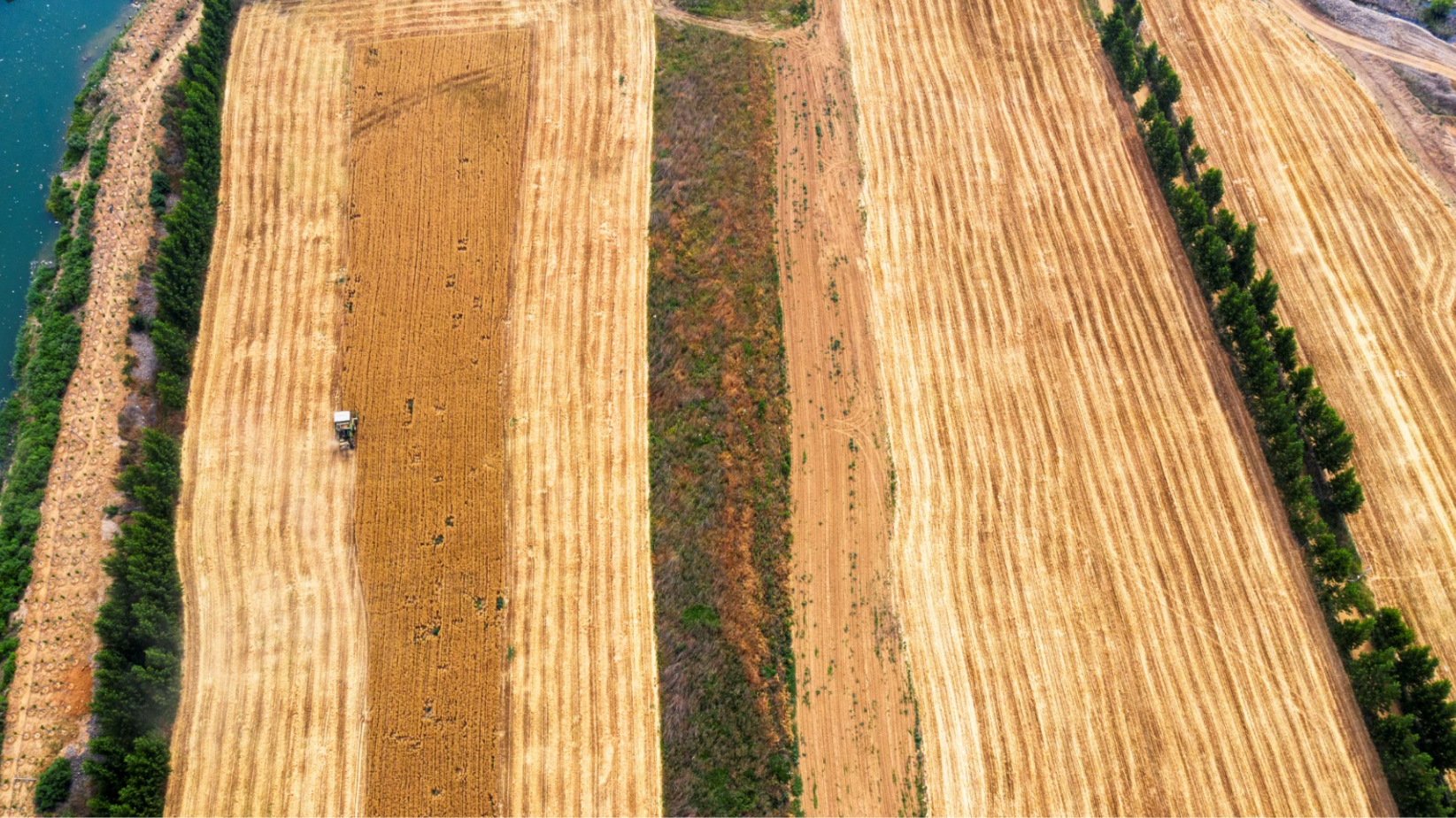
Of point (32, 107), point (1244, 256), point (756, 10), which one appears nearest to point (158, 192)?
point (32, 107)

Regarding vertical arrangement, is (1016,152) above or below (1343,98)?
below

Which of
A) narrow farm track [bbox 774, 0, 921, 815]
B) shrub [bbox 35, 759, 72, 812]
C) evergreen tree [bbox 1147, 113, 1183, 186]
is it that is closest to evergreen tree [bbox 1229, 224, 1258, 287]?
evergreen tree [bbox 1147, 113, 1183, 186]

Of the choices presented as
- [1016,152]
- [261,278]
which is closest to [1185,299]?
[1016,152]

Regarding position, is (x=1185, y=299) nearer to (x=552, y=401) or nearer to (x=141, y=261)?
(x=552, y=401)

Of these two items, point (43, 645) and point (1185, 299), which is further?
point (1185, 299)

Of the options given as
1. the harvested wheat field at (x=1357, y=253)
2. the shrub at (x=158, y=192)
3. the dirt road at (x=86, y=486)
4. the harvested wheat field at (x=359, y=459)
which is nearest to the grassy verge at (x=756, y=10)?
the harvested wheat field at (x=359, y=459)

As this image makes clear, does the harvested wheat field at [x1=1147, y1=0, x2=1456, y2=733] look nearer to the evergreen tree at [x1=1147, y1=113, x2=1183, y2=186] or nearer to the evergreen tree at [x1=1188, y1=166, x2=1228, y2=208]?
the evergreen tree at [x1=1188, y1=166, x2=1228, y2=208]

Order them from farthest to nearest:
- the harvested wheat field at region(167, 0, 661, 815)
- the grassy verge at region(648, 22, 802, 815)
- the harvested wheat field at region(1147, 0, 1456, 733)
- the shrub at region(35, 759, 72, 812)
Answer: the harvested wheat field at region(1147, 0, 1456, 733) < the harvested wheat field at region(167, 0, 661, 815) < the grassy verge at region(648, 22, 802, 815) < the shrub at region(35, 759, 72, 812)
